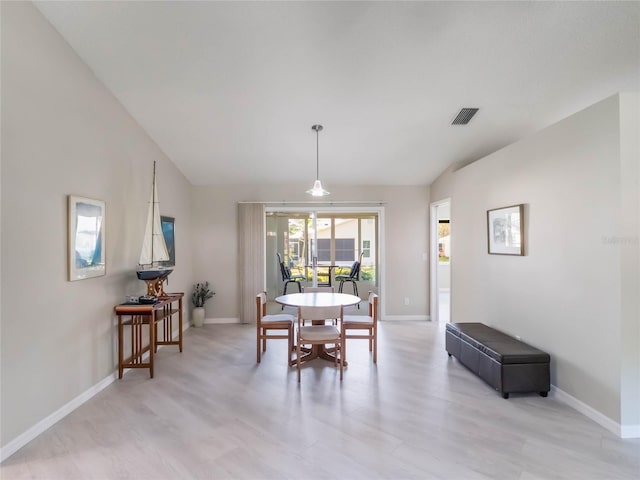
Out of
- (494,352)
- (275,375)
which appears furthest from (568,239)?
(275,375)

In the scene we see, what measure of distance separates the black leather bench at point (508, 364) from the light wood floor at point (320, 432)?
4.6 inches

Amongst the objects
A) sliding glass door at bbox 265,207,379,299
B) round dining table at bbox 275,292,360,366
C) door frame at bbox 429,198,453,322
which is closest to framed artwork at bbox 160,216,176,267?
sliding glass door at bbox 265,207,379,299

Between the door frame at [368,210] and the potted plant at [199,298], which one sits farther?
the door frame at [368,210]

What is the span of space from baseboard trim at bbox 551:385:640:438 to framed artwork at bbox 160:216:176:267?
4604 mm

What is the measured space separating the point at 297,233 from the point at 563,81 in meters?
4.12

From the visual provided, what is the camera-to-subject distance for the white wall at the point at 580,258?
2.20m

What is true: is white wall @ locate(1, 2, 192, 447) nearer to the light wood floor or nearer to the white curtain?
the light wood floor

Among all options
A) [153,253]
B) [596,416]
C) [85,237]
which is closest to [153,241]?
[153,253]

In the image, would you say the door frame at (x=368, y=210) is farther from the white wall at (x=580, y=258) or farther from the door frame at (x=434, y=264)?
the white wall at (x=580, y=258)

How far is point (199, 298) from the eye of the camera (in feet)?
17.2

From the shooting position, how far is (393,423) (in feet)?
7.77

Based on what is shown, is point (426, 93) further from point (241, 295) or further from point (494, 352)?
point (241, 295)

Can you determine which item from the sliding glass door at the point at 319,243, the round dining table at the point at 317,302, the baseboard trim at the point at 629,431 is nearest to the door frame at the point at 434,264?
the sliding glass door at the point at 319,243

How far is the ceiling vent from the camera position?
340 cm
